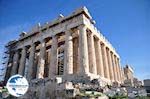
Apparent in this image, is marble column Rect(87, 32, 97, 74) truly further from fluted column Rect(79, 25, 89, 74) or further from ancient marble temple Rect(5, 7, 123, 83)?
fluted column Rect(79, 25, 89, 74)

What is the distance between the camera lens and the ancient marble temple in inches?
1059

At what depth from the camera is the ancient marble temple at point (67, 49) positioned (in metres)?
26.9

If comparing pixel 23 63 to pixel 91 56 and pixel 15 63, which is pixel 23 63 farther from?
pixel 91 56

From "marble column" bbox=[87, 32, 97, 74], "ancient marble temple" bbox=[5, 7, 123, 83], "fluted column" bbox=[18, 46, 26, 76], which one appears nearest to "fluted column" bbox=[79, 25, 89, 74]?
"ancient marble temple" bbox=[5, 7, 123, 83]

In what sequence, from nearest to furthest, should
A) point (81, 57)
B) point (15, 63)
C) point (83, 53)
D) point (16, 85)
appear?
1. point (16, 85)
2. point (81, 57)
3. point (83, 53)
4. point (15, 63)

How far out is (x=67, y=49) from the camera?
91.8 feet

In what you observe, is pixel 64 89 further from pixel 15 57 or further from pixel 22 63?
pixel 15 57

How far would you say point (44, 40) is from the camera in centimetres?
3331

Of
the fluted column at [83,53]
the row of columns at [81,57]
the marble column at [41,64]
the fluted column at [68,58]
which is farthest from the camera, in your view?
the marble column at [41,64]

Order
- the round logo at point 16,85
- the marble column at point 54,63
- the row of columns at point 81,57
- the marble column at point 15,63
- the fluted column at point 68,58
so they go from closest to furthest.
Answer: the round logo at point 16,85 → the row of columns at point 81,57 → the fluted column at point 68,58 → the marble column at point 54,63 → the marble column at point 15,63

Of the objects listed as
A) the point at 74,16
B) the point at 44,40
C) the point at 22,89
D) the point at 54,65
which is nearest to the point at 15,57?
the point at 44,40

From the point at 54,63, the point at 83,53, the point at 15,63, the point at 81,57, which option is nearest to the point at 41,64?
the point at 54,63

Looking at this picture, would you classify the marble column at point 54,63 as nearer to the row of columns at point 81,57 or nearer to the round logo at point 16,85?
the row of columns at point 81,57

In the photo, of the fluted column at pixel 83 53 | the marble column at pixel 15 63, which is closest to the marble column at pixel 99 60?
the fluted column at pixel 83 53
